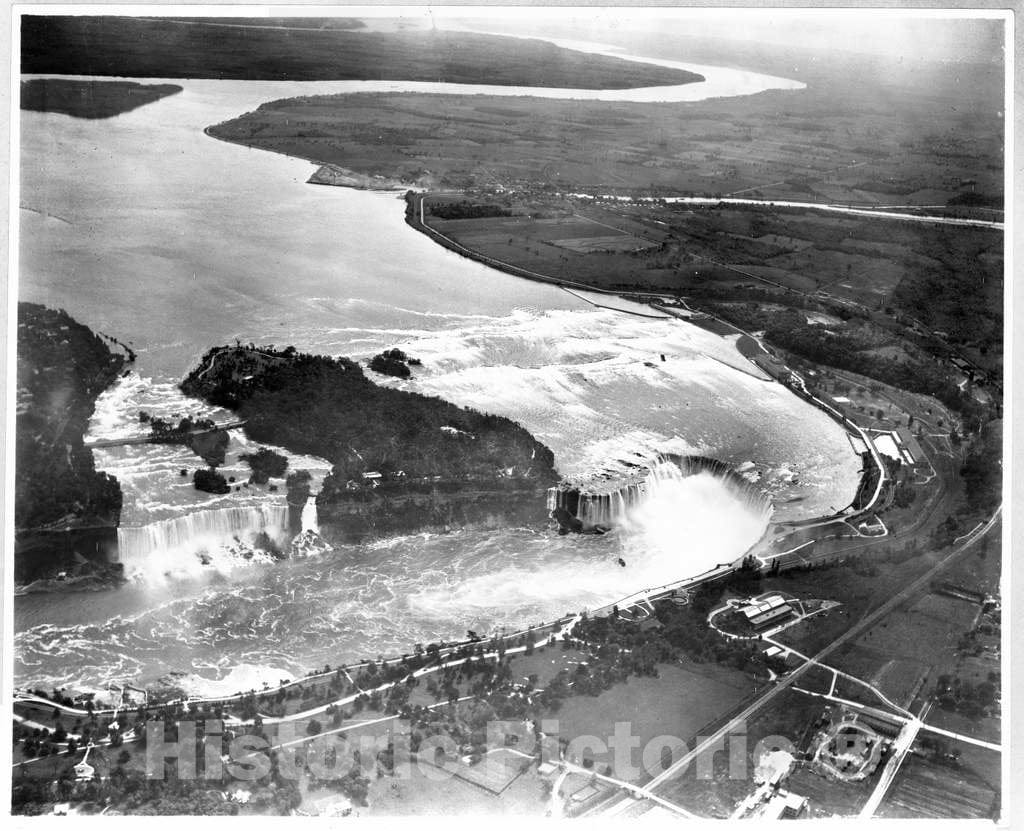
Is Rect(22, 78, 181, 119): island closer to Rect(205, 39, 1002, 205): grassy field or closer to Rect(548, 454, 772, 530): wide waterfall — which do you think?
Rect(205, 39, 1002, 205): grassy field

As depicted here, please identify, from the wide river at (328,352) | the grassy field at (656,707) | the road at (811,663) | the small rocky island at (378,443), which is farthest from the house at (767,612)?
the small rocky island at (378,443)

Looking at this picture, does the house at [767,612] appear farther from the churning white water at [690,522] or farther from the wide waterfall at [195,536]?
the wide waterfall at [195,536]

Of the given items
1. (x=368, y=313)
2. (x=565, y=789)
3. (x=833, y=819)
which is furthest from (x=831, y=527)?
(x=368, y=313)

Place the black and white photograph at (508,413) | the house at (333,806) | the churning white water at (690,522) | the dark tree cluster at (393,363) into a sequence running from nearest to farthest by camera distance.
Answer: the house at (333,806)
the black and white photograph at (508,413)
the churning white water at (690,522)
the dark tree cluster at (393,363)

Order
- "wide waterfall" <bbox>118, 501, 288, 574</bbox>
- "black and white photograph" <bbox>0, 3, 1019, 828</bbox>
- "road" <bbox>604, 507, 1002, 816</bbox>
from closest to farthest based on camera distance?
"road" <bbox>604, 507, 1002, 816</bbox> < "black and white photograph" <bbox>0, 3, 1019, 828</bbox> < "wide waterfall" <bbox>118, 501, 288, 574</bbox>

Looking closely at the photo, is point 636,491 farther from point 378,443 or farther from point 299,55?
point 299,55

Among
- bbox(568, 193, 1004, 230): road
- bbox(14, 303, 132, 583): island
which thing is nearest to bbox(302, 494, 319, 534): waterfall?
bbox(14, 303, 132, 583): island

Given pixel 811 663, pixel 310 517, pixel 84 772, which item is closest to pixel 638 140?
pixel 310 517
